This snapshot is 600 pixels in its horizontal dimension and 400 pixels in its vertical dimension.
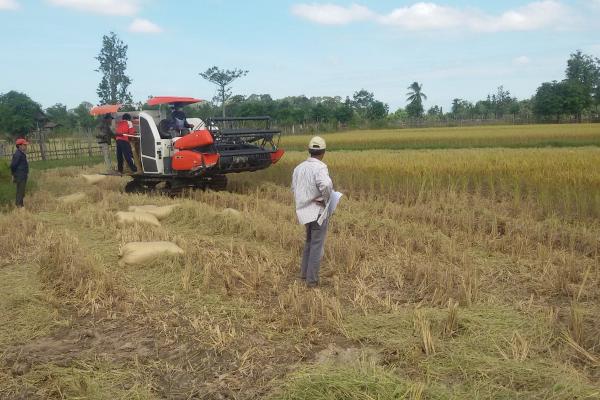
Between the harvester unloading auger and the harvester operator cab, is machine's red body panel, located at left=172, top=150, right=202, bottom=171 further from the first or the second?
the harvester operator cab

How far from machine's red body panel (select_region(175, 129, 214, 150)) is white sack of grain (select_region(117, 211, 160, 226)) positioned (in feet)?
6.72

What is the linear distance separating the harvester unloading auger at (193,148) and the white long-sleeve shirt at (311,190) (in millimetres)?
4910

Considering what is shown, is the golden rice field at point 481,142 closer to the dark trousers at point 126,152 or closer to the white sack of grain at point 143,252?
the dark trousers at point 126,152

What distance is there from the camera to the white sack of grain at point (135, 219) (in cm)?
799

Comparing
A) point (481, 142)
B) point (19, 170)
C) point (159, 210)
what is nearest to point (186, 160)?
point (159, 210)

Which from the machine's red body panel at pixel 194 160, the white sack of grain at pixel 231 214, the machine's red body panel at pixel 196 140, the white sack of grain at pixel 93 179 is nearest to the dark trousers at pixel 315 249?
the white sack of grain at pixel 231 214

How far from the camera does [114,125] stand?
1173 centimetres

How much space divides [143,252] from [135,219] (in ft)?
6.92

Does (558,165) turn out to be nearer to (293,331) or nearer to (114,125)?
(293,331)

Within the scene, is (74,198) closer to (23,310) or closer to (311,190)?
(23,310)

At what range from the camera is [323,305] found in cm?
441

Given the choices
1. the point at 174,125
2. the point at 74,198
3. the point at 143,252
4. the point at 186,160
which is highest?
the point at 174,125

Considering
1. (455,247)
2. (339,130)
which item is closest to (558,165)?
(455,247)

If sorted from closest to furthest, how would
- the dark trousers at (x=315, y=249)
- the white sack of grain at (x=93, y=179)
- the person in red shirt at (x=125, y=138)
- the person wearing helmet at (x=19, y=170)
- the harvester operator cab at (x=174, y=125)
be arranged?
the dark trousers at (x=315, y=249) → the person wearing helmet at (x=19, y=170) → the harvester operator cab at (x=174, y=125) → the person in red shirt at (x=125, y=138) → the white sack of grain at (x=93, y=179)
